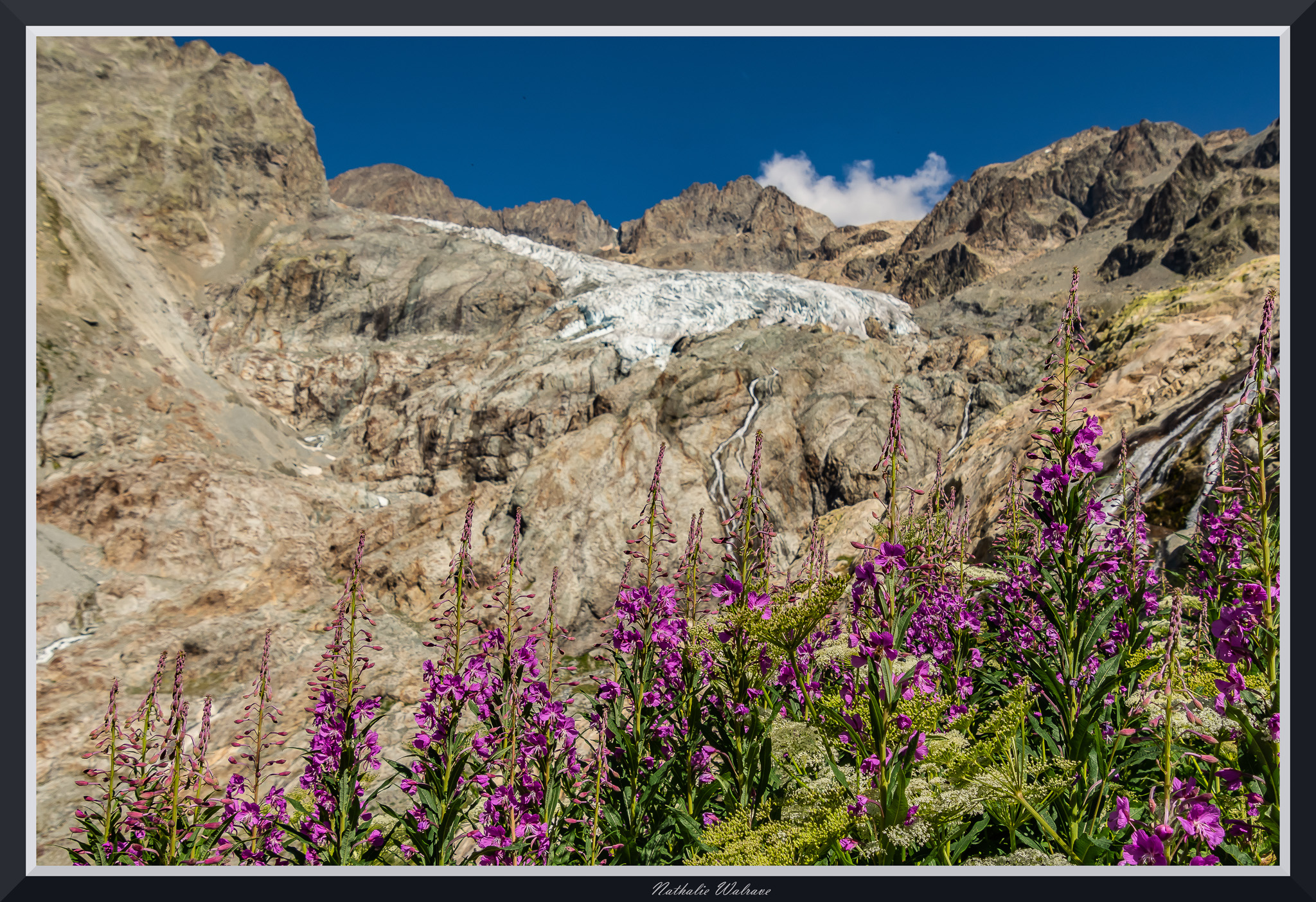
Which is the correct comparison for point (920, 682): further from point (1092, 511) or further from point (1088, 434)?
point (1088, 434)

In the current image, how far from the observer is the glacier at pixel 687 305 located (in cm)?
4972

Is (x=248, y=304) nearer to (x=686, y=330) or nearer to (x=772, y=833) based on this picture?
(x=686, y=330)

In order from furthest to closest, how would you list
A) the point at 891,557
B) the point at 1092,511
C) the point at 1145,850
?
the point at 1092,511
the point at 891,557
the point at 1145,850

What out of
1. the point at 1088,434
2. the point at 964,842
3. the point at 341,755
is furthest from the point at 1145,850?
the point at 341,755

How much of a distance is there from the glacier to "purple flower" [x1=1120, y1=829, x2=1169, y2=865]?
4058 cm

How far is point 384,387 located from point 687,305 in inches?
1023

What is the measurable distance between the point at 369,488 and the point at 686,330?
2698 centimetres

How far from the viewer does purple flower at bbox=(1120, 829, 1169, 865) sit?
6.93ft

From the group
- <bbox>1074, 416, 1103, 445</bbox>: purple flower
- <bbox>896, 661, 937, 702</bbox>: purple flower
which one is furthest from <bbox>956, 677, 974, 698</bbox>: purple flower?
<bbox>1074, 416, 1103, 445</bbox>: purple flower

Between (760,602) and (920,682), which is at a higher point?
(760,602)

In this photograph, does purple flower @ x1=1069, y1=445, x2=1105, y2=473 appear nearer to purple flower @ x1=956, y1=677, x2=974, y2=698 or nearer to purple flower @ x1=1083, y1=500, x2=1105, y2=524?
purple flower @ x1=1083, y1=500, x2=1105, y2=524

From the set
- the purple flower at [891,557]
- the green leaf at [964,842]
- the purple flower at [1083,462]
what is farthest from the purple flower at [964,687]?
the purple flower at [891,557]

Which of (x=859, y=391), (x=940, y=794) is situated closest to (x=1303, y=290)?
(x=940, y=794)

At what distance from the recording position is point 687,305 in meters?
55.5
